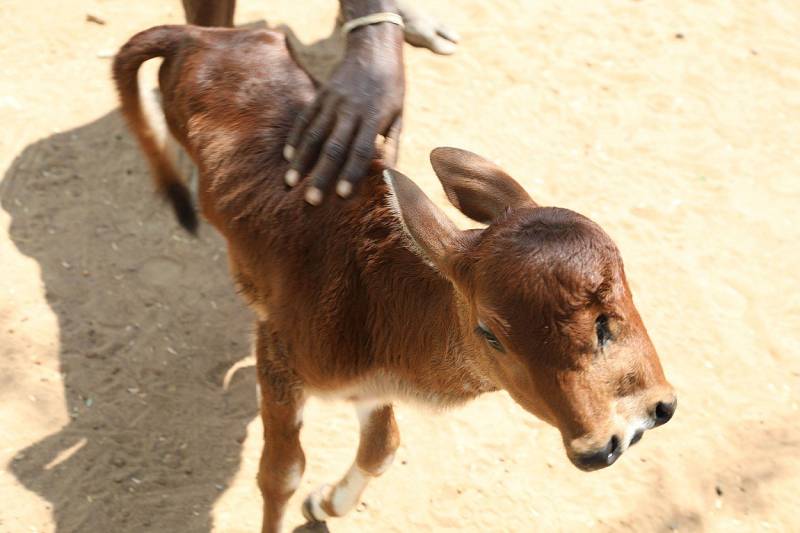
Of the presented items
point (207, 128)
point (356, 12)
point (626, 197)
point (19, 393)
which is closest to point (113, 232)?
point (19, 393)

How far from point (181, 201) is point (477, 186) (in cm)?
194

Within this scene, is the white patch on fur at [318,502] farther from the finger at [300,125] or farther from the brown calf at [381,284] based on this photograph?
the finger at [300,125]

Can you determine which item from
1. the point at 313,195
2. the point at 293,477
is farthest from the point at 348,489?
the point at 313,195

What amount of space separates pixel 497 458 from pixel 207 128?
2439 millimetres

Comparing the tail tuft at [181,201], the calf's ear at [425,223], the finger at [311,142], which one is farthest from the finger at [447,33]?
the calf's ear at [425,223]

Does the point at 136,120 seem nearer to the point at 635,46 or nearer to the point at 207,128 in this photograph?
the point at 207,128

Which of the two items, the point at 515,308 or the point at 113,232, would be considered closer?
the point at 515,308

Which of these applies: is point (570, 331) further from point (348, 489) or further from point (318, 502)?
point (318, 502)

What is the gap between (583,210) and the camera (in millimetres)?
7215

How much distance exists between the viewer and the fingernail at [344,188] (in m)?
4.38

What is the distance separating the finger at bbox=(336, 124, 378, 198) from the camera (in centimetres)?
437

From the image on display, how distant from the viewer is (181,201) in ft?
18.1

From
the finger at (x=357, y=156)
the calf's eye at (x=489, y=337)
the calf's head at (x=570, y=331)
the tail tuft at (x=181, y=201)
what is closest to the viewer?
the calf's head at (x=570, y=331)

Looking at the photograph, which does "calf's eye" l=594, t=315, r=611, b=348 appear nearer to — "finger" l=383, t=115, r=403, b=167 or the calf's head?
the calf's head
